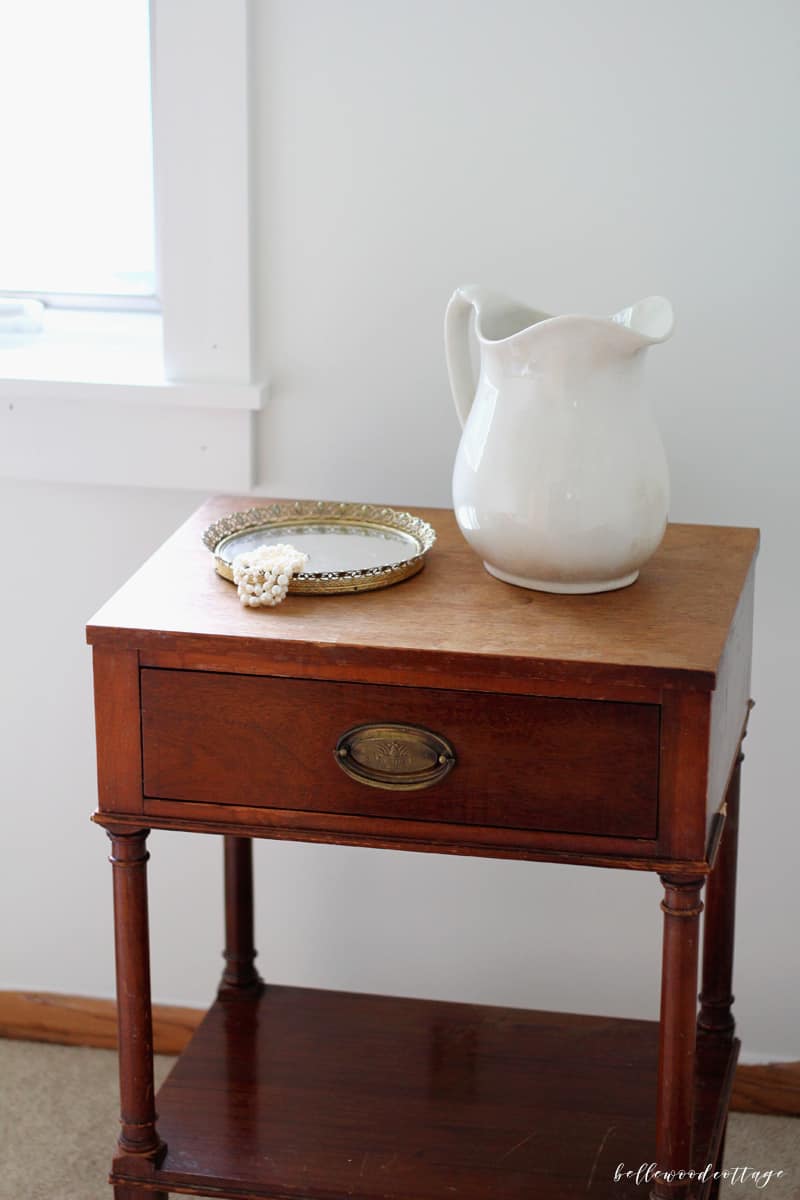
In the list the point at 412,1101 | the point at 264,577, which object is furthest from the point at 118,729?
the point at 412,1101

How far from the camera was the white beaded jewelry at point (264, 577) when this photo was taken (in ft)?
3.82

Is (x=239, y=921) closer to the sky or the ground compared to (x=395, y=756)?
closer to the ground

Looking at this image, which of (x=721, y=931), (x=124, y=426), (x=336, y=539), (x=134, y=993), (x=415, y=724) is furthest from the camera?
(x=124, y=426)

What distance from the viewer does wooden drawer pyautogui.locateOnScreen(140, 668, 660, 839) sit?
109 centimetres

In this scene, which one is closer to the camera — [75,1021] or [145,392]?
[145,392]

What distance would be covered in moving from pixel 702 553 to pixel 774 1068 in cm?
74

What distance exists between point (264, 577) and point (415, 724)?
0.57ft

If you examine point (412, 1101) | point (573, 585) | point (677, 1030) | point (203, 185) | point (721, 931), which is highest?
point (203, 185)

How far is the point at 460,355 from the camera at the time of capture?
129 cm

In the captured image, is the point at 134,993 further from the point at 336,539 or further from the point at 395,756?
the point at 336,539

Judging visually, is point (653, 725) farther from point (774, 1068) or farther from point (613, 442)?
point (774, 1068)

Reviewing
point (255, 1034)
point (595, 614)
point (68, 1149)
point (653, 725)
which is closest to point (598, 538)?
point (595, 614)

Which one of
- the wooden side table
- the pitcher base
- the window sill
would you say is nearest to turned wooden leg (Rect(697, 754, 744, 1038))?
the wooden side table

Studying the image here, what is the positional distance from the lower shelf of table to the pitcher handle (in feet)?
2.13
